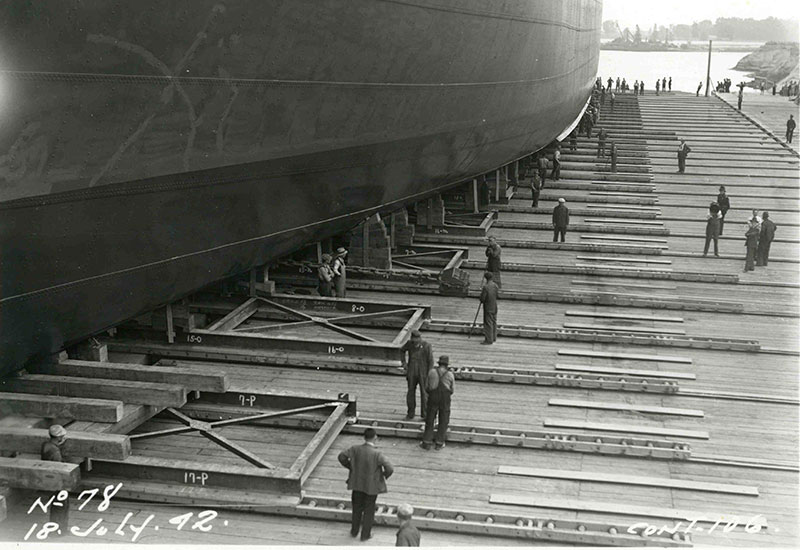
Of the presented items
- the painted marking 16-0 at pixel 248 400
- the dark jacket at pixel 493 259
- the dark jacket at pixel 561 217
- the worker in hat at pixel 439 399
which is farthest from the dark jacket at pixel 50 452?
the dark jacket at pixel 561 217

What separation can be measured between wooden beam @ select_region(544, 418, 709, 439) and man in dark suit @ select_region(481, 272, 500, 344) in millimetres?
2838

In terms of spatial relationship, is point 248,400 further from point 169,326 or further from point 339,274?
point 339,274

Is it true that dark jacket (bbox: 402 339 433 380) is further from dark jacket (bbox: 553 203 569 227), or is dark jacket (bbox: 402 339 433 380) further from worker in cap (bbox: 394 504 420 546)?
dark jacket (bbox: 553 203 569 227)

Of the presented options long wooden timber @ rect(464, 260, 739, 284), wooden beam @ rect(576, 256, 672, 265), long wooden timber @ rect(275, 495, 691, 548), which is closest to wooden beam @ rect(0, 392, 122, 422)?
long wooden timber @ rect(275, 495, 691, 548)

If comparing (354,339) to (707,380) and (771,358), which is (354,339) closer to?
(707,380)

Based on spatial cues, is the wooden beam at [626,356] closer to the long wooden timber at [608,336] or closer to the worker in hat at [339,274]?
the long wooden timber at [608,336]

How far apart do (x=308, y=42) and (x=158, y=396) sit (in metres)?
4.52

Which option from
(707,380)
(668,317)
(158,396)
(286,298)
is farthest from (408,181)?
(158,396)

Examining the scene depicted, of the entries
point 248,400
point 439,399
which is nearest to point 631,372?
point 439,399

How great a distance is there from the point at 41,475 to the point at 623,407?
6.69m

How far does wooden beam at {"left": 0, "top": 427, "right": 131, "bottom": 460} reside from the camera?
8.77 m

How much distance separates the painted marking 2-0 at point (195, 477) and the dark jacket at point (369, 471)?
1648mm

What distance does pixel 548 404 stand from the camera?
11242mm

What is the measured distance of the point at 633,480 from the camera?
9.20m
